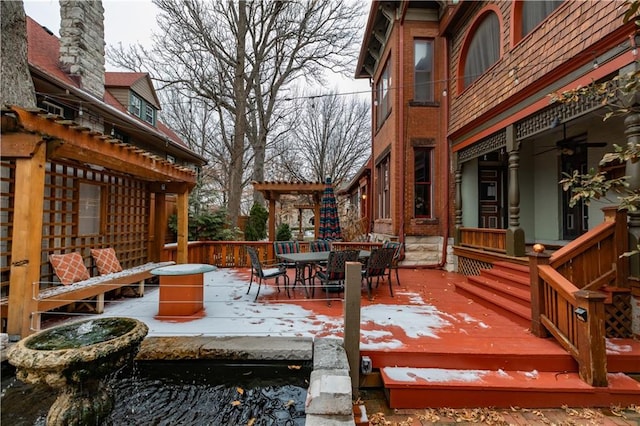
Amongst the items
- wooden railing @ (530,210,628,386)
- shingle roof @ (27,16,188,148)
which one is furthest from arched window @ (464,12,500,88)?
shingle roof @ (27,16,188,148)

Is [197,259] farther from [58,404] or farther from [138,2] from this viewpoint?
[138,2]

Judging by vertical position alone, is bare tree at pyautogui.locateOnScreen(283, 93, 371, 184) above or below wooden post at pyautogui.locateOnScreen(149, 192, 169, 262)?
above

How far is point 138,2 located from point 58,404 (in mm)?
13290

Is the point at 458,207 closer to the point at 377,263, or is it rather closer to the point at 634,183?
the point at 377,263

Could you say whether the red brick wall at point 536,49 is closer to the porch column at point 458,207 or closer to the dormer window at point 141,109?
the porch column at point 458,207

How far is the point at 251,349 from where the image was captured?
3.23 meters

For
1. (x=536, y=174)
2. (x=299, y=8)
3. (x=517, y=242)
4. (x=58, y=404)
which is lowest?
(x=58, y=404)

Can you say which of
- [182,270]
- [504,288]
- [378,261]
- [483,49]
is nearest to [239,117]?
[483,49]

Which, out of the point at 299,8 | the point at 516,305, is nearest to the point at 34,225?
the point at 516,305

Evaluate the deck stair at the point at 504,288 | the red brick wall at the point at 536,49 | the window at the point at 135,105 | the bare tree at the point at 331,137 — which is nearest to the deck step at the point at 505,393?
the deck stair at the point at 504,288

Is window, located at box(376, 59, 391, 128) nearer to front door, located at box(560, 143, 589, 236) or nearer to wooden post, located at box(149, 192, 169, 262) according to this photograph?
front door, located at box(560, 143, 589, 236)

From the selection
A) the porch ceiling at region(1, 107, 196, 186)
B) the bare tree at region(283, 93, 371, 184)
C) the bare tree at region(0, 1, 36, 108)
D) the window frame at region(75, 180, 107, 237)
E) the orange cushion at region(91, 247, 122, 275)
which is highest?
the bare tree at region(283, 93, 371, 184)

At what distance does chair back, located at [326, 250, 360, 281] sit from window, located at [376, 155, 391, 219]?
4.68 metres

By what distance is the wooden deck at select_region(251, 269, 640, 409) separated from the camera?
2.74 meters
